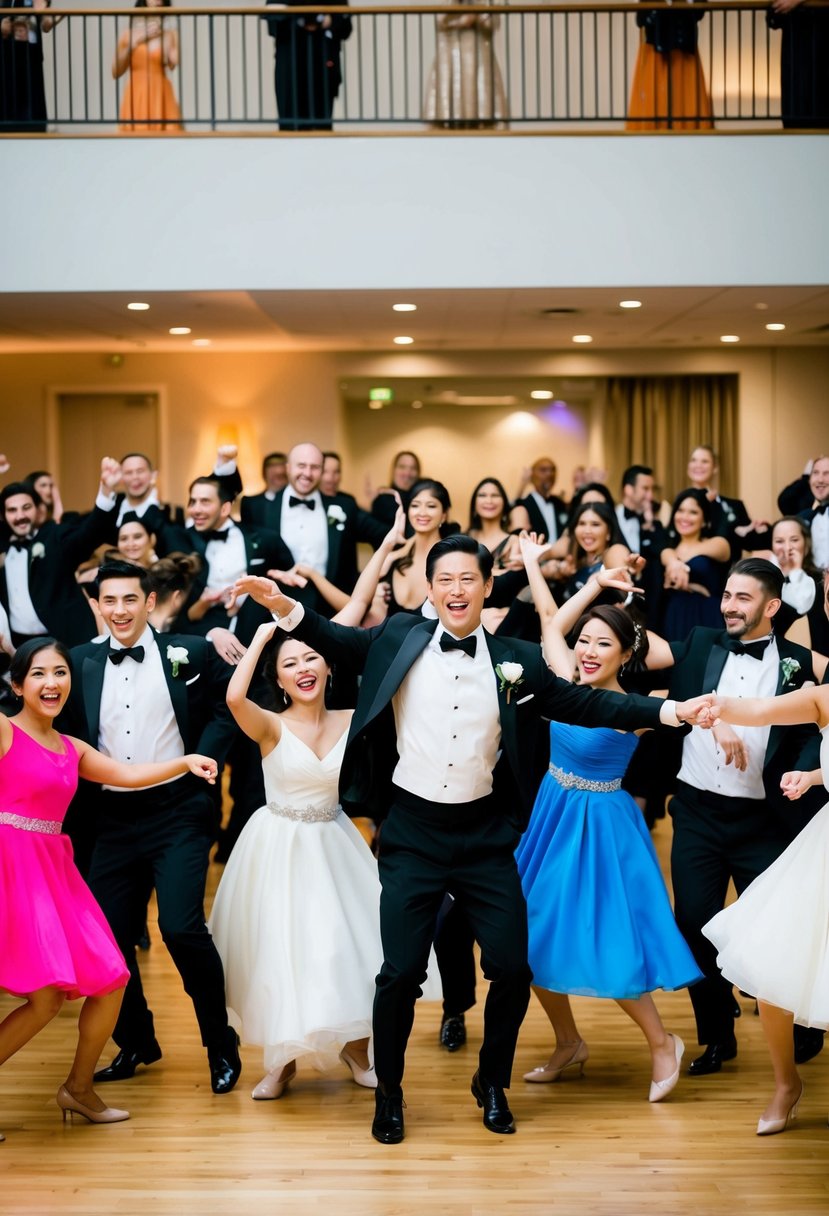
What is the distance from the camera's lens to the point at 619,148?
27.1 ft

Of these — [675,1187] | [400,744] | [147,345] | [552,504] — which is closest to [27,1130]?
[400,744]

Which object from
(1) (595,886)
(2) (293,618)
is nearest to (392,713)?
(2) (293,618)

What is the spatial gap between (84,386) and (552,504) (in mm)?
5020

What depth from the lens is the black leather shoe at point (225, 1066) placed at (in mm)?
4008

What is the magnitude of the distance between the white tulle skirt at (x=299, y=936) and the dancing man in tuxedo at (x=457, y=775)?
0.76 feet

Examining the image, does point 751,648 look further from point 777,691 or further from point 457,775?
point 457,775

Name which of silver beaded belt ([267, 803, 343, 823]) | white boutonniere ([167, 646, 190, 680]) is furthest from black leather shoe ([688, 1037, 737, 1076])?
white boutonniere ([167, 646, 190, 680])

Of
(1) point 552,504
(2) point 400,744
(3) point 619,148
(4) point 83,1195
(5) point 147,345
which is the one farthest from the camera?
(5) point 147,345

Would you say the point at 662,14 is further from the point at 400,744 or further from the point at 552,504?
the point at 400,744

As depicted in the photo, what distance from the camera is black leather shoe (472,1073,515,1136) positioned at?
3693 mm

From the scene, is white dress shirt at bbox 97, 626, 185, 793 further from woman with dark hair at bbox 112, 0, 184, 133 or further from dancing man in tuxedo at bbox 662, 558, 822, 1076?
woman with dark hair at bbox 112, 0, 184, 133

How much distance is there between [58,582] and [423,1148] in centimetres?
414

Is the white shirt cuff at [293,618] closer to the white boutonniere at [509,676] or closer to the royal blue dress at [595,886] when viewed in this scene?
the white boutonniere at [509,676]

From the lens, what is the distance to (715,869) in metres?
4.19
